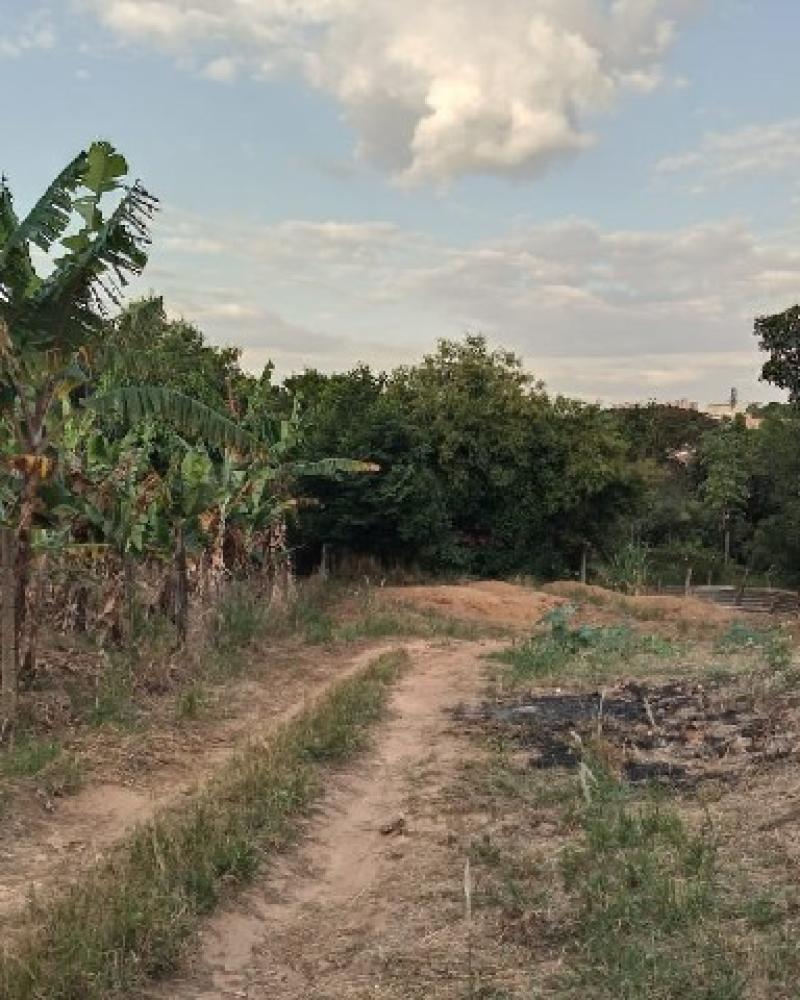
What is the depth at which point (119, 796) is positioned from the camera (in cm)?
734

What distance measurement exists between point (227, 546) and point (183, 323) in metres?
18.9

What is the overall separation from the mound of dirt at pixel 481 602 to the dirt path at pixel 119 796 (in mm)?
10087

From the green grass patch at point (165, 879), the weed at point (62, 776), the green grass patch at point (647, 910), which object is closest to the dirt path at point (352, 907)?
the green grass patch at point (165, 879)

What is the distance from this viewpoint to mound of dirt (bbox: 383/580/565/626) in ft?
A: 70.6

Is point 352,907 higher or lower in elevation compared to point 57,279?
lower

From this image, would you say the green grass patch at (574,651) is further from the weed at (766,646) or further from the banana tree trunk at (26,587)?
the banana tree trunk at (26,587)

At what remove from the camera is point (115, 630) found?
12352 millimetres

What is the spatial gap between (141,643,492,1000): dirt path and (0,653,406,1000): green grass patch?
152mm

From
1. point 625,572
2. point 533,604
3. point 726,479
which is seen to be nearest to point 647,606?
point 533,604

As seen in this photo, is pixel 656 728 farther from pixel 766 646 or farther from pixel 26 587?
pixel 26 587

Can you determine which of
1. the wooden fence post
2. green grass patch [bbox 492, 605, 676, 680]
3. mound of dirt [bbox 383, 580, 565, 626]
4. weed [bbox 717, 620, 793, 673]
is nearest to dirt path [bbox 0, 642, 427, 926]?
the wooden fence post

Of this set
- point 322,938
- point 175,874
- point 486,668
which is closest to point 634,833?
point 322,938

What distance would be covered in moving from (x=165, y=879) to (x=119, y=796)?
106 inches

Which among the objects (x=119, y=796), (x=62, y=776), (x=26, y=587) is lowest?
(x=119, y=796)
